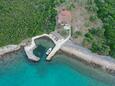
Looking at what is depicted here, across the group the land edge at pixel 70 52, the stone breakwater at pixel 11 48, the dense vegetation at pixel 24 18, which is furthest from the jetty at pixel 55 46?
the dense vegetation at pixel 24 18

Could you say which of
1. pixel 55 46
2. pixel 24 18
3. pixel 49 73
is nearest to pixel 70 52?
pixel 55 46

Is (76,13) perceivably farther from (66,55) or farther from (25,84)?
(25,84)

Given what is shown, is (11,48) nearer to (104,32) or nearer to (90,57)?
(90,57)

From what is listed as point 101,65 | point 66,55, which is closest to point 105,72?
point 101,65

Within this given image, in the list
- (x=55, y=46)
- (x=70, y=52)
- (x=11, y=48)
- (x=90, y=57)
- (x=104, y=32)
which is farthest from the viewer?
(x=104, y=32)

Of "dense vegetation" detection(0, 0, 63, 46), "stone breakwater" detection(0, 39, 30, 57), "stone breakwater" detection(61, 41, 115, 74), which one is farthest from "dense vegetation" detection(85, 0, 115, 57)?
"stone breakwater" detection(0, 39, 30, 57)

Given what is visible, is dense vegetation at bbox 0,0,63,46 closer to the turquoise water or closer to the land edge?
the land edge
